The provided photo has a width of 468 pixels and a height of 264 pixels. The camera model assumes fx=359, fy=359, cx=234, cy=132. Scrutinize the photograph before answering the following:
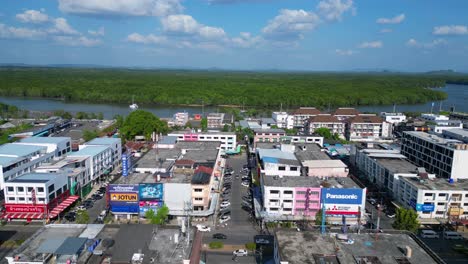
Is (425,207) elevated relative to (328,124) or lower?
lower

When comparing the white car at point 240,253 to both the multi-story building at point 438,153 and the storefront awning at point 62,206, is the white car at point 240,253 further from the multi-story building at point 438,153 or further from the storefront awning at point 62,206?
the multi-story building at point 438,153

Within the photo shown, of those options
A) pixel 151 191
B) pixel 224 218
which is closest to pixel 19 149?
pixel 151 191

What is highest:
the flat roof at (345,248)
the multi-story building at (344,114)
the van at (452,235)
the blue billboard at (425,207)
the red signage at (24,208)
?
the multi-story building at (344,114)

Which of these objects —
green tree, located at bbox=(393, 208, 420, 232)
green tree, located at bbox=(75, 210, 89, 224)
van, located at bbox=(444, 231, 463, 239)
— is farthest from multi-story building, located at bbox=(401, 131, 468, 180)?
green tree, located at bbox=(75, 210, 89, 224)

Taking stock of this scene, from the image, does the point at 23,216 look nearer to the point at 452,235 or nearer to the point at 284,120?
the point at 452,235

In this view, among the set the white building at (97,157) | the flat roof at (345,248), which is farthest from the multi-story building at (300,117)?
the flat roof at (345,248)

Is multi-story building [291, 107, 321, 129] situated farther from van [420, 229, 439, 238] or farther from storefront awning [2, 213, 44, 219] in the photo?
storefront awning [2, 213, 44, 219]
